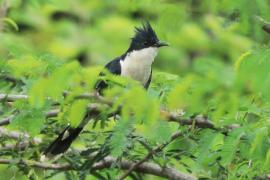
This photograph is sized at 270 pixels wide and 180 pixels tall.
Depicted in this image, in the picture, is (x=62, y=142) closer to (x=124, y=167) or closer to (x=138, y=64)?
(x=124, y=167)

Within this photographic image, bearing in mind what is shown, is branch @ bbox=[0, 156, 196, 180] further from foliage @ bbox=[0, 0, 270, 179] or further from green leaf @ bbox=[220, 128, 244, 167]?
green leaf @ bbox=[220, 128, 244, 167]

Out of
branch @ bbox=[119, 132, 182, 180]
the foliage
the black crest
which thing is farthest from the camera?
the black crest

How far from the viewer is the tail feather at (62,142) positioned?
→ 5195 mm

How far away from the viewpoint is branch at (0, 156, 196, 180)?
5000 millimetres

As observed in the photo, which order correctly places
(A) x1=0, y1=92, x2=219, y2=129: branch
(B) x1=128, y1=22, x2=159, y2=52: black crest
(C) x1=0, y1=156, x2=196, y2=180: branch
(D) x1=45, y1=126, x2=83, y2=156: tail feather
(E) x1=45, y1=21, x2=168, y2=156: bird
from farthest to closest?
(B) x1=128, y1=22, x2=159, y2=52: black crest, (E) x1=45, y1=21, x2=168, y2=156: bird, (D) x1=45, y1=126, x2=83, y2=156: tail feather, (C) x1=0, y1=156, x2=196, y2=180: branch, (A) x1=0, y1=92, x2=219, y2=129: branch

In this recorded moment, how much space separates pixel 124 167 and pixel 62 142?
38 cm

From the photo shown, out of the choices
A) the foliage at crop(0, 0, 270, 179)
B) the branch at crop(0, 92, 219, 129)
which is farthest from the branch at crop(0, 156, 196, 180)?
the branch at crop(0, 92, 219, 129)

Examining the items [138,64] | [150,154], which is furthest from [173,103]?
[138,64]

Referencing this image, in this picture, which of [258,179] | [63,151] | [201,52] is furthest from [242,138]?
[201,52]

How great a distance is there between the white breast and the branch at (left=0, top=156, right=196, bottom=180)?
1.31 meters

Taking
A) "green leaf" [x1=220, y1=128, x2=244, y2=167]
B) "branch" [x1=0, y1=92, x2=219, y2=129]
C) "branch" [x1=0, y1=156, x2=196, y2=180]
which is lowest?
"branch" [x1=0, y1=156, x2=196, y2=180]

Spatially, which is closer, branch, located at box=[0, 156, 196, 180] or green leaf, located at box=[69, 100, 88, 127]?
green leaf, located at box=[69, 100, 88, 127]

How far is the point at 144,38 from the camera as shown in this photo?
702 centimetres

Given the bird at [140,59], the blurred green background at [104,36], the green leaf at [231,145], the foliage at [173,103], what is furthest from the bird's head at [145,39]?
the blurred green background at [104,36]
